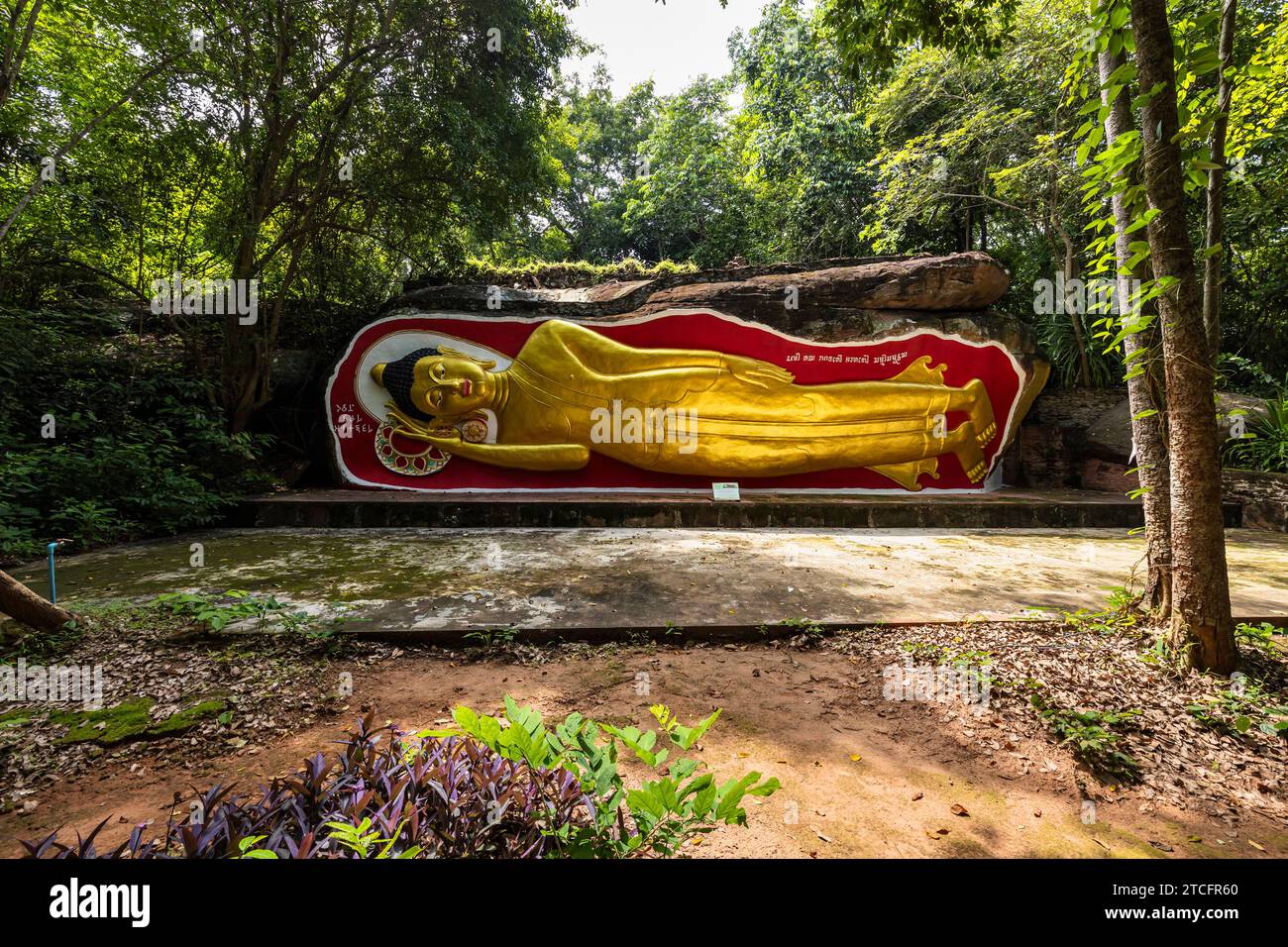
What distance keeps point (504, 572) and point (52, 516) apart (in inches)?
148

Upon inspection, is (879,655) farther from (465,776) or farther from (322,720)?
(322,720)

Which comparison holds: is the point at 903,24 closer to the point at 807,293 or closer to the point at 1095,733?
the point at 807,293

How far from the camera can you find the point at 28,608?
241 cm

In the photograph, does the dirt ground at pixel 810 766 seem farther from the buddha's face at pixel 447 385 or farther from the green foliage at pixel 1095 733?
the buddha's face at pixel 447 385

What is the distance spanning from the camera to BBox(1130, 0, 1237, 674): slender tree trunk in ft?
7.23

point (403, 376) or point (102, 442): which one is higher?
point (403, 376)

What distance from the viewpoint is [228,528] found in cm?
541

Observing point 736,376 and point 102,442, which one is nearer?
point 102,442

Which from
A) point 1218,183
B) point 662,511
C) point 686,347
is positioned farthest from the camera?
point 686,347

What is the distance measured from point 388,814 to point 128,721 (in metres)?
1.62

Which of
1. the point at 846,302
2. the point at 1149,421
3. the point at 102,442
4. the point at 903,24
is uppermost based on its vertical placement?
the point at 903,24

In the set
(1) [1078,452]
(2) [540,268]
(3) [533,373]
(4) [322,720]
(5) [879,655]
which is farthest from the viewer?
(2) [540,268]

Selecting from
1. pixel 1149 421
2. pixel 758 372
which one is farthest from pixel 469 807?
pixel 758 372
